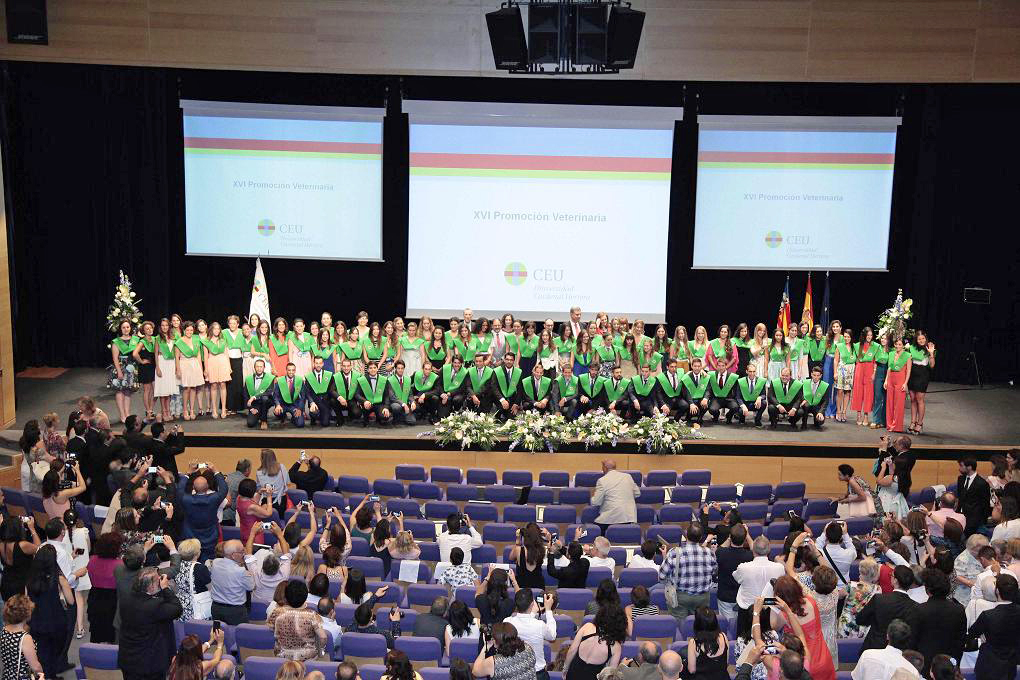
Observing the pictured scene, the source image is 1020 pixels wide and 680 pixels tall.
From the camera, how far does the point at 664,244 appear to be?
1644 centimetres

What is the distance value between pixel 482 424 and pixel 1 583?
21.3 ft

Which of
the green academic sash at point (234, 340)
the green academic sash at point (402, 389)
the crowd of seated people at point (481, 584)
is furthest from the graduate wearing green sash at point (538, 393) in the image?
the green academic sash at point (234, 340)

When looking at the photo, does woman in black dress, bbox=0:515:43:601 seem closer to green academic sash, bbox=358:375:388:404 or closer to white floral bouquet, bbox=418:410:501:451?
white floral bouquet, bbox=418:410:501:451

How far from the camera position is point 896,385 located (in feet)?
44.4

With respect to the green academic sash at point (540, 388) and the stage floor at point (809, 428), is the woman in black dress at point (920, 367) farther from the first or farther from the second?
the green academic sash at point (540, 388)

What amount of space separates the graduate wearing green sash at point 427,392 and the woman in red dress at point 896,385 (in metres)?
6.33

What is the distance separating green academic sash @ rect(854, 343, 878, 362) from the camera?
13.8 m

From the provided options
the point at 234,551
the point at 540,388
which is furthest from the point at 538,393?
the point at 234,551

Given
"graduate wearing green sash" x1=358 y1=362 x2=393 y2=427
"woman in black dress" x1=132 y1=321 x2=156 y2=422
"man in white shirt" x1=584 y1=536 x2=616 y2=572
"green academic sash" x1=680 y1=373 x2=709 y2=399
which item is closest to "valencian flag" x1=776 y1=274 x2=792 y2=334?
"green academic sash" x1=680 y1=373 x2=709 y2=399

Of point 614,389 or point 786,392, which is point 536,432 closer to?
point 614,389

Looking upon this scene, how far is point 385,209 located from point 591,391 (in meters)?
5.56

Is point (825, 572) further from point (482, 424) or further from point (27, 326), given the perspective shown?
point (27, 326)

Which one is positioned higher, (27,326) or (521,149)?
(521,149)

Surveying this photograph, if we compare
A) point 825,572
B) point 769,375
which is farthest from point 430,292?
point 825,572
